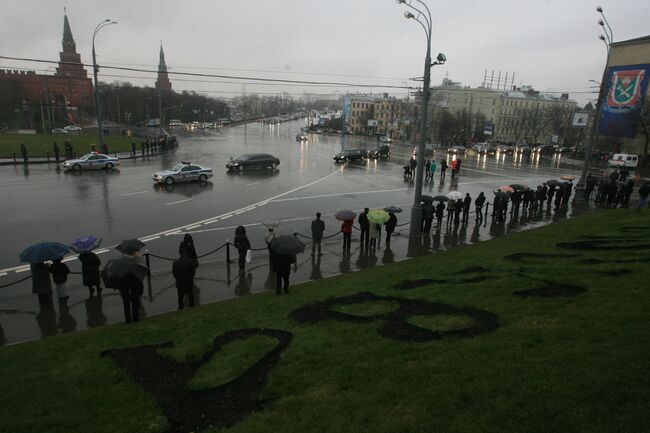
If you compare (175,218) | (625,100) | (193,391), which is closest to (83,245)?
(193,391)

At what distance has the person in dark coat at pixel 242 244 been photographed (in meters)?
12.5

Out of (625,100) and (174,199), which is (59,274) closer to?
(174,199)

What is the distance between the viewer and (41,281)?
1016 centimetres

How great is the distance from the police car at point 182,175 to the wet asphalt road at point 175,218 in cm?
62

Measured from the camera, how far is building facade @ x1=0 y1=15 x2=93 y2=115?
10462cm

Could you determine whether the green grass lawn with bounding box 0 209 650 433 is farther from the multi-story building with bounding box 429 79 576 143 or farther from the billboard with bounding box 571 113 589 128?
the multi-story building with bounding box 429 79 576 143

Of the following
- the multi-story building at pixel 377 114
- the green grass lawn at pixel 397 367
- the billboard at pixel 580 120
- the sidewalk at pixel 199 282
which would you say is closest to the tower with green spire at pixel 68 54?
the multi-story building at pixel 377 114

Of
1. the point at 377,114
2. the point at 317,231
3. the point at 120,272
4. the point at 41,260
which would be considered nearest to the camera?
the point at 120,272

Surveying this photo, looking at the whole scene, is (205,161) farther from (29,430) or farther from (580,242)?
(29,430)

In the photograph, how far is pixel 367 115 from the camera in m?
128

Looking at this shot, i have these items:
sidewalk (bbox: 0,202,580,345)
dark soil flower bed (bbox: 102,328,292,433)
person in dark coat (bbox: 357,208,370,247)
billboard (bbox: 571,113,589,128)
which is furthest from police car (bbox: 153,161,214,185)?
billboard (bbox: 571,113,589,128)

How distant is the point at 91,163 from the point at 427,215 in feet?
86.0

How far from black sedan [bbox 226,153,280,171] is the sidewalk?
60.5 feet

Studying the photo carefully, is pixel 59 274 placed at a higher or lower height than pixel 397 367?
lower
